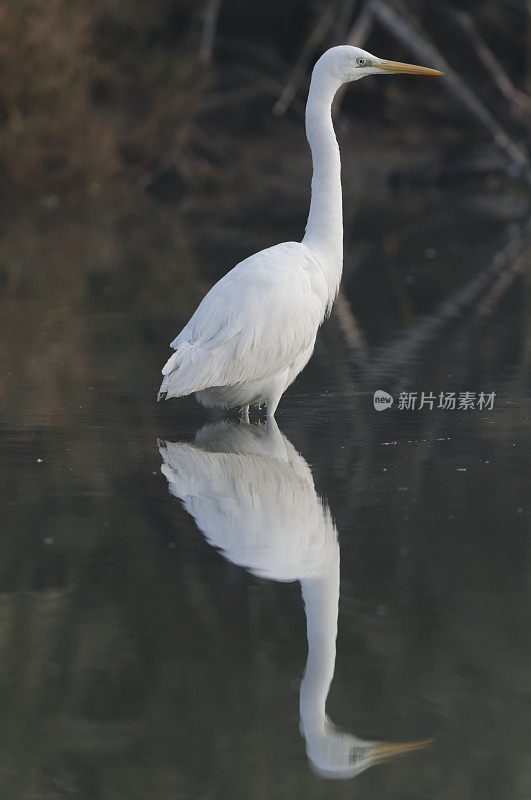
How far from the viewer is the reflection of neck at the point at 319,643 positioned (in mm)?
3336

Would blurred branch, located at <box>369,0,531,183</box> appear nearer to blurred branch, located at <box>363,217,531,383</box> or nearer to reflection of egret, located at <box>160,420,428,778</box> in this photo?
blurred branch, located at <box>363,217,531,383</box>

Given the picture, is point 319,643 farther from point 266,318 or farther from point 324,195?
point 324,195

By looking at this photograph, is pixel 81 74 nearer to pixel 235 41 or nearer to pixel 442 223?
pixel 235 41

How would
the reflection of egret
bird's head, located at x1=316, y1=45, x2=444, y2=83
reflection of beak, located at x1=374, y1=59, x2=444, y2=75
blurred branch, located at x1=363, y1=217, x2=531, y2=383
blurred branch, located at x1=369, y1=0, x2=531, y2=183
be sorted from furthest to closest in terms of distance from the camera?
blurred branch, located at x1=369, y1=0, x2=531, y2=183 → blurred branch, located at x1=363, y1=217, x2=531, y2=383 → reflection of beak, located at x1=374, y1=59, x2=444, y2=75 → bird's head, located at x1=316, y1=45, x2=444, y2=83 → the reflection of egret

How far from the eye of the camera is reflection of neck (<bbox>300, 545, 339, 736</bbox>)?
3.34 meters

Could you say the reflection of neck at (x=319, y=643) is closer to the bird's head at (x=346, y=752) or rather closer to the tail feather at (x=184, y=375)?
the bird's head at (x=346, y=752)

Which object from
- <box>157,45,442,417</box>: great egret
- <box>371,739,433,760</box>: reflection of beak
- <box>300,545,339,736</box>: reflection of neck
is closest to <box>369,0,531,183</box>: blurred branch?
<box>157,45,442,417</box>: great egret

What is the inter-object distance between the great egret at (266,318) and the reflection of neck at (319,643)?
1814 mm

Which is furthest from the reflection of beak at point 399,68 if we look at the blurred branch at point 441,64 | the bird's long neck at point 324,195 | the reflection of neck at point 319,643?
the blurred branch at point 441,64

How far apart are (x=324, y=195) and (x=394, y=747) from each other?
3.98 meters

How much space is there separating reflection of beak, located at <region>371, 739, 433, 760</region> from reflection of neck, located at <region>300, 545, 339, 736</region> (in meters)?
0.17

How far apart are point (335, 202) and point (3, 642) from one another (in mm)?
3515

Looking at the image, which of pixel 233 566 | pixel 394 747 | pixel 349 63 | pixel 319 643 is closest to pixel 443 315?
pixel 349 63

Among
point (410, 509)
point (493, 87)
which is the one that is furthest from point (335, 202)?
point (493, 87)
